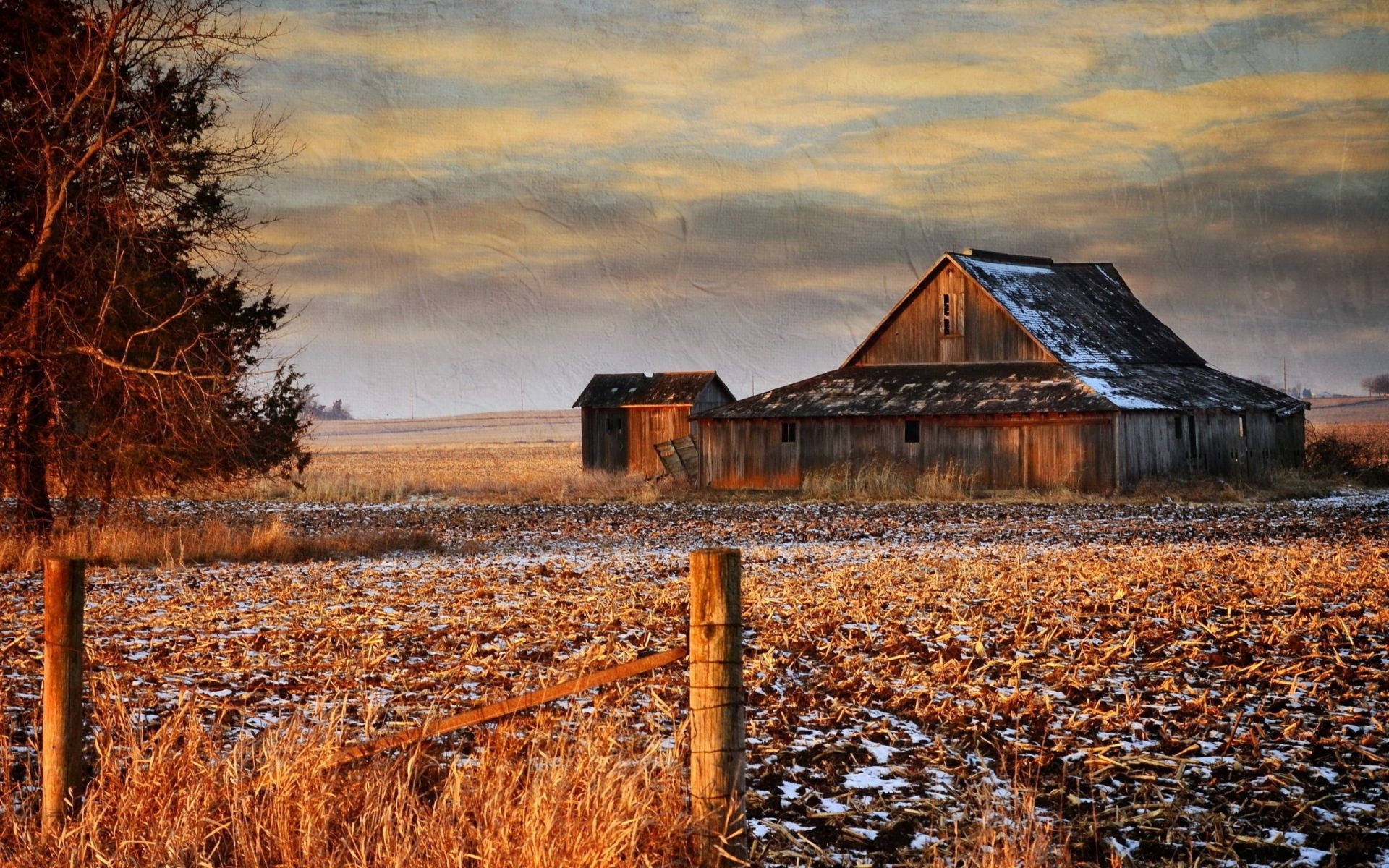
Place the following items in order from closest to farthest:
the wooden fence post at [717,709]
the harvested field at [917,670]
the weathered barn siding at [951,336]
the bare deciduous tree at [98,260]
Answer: the wooden fence post at [717,709] < the harvested field at [917,670] < the bare deciduous tree at [98,260] < the weathered barn siding at [951,336]

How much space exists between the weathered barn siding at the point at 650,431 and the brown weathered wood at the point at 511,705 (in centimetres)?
4395

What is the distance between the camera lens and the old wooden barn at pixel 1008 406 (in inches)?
1468

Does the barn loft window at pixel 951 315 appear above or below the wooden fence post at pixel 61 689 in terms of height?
above

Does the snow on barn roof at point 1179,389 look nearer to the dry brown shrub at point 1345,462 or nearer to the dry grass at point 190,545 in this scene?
the dry brown shrub at point 1345,462

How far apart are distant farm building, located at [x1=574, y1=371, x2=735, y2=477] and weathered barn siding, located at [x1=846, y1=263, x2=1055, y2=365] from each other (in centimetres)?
837

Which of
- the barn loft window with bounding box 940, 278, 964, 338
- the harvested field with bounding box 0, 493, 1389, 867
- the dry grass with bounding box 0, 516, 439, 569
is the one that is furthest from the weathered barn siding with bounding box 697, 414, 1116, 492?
the dry grass with bounding box 0, 516, 439, 569

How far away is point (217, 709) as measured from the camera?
8453 mm

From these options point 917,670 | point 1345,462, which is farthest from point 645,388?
point 917,670

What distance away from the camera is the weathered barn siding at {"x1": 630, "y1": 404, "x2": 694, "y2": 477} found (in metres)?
50.3

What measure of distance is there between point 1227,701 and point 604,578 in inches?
341

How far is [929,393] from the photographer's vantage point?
131ft

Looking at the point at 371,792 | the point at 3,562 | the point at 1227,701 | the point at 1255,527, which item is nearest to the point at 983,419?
the point at 1255,527

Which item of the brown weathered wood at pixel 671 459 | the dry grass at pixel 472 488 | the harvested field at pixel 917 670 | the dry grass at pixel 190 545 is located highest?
the brown weathered wood at pixel 671 459

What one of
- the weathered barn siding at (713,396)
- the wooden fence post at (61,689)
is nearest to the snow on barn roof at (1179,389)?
the weathered barn siding at (713,396)
